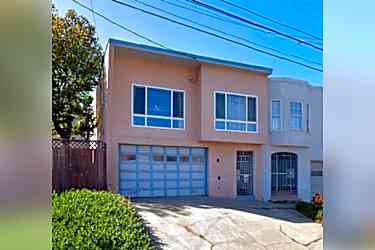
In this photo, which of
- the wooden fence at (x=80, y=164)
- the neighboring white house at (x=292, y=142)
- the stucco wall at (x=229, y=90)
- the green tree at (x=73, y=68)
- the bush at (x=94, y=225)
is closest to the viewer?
the bush at (x=94, y=225)

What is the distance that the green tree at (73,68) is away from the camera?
16.0 metres

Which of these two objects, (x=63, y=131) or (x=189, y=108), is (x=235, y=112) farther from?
(x=63, y=131)

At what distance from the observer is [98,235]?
6.79 metres

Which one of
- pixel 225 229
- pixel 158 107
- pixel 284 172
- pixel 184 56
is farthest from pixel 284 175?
pixel 225 229

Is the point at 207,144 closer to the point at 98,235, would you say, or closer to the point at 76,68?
the point at 76,68

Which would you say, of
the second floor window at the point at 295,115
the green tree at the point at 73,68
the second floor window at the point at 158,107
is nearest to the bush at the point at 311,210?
the second floor window at the point at 158,107

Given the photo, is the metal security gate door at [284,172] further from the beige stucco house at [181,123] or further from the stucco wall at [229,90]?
the stucco wall at [229,90]

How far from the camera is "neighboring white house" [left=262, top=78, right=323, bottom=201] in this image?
677 inches

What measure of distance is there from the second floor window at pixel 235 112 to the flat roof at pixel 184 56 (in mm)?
1272

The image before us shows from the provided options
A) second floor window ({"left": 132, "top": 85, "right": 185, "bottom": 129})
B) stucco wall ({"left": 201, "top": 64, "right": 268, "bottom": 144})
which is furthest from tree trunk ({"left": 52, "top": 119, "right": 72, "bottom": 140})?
stucco wall ({"left": 201, "top": 64, "right": 268, "bottom": 144})

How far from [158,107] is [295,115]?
24.1 ft

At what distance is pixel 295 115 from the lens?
17.9 metres

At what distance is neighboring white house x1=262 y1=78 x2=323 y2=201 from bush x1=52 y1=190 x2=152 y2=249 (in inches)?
411

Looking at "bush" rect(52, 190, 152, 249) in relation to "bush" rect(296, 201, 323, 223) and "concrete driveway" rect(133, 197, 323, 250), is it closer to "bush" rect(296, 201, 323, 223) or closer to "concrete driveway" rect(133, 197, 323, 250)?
"concrete driveway" rect(133, 197, 323, 250)
